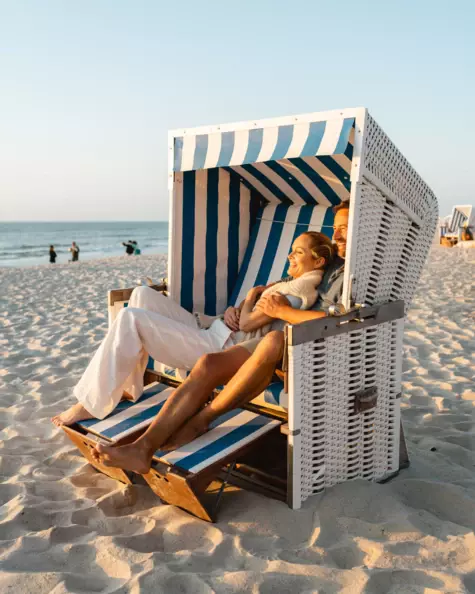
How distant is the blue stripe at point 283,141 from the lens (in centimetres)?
244

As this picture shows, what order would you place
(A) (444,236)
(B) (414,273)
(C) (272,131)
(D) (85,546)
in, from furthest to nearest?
1. (A) (444,236)
2. (B) (414,273)
3. (C) (272,131)
4. (D) (85,546)

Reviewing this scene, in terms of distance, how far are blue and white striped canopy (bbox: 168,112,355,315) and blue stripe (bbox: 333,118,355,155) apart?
0.63m

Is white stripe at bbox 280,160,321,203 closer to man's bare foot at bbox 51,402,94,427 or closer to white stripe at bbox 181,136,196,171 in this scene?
white stripe at bbox 181,136,196,171

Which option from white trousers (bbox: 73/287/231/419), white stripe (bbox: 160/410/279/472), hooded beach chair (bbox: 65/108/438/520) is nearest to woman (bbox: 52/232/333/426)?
white trousers (bbox: 73/287/231/419)

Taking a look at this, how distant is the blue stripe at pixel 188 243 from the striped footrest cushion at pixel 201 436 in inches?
35.4

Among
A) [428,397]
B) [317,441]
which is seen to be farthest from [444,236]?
[317,441]

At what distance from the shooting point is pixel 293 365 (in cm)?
214

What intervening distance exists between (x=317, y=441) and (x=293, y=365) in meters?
0.38

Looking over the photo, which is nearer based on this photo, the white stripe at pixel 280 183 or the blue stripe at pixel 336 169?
the blue stripe at pixel 336 169

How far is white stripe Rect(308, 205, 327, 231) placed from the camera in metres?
3.71

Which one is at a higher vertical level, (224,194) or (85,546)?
(224,194)

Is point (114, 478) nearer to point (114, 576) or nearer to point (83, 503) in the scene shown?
point (83, 503)

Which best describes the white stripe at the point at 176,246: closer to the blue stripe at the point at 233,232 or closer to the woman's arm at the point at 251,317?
the blue stripe at the point at 233,232

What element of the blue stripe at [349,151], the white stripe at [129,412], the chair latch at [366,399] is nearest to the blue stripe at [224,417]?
the white stripe at [129,412]
